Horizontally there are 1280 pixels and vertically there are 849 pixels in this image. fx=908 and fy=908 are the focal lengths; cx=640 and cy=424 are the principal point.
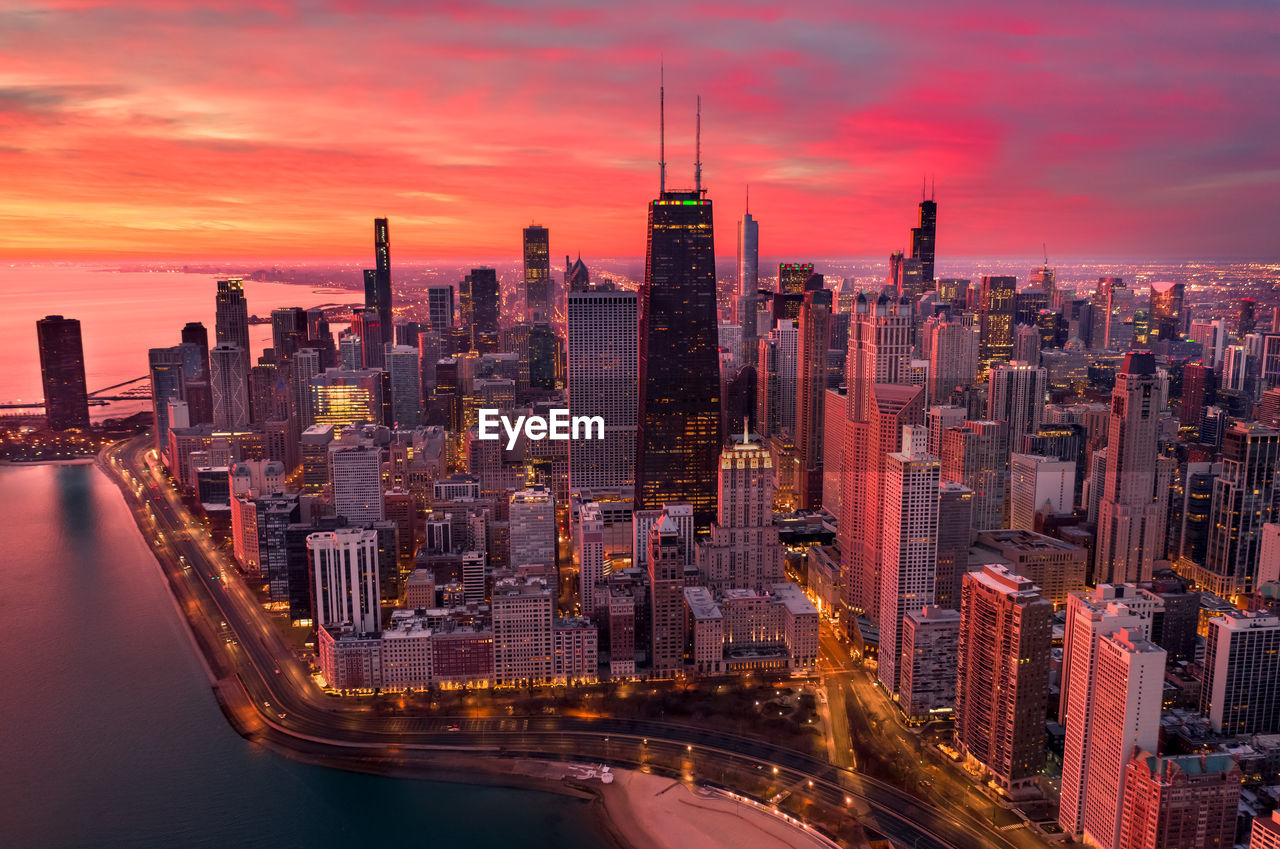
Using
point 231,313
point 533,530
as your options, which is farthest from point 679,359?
point 231,313

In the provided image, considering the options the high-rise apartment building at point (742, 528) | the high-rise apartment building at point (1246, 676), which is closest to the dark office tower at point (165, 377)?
the high-rise apartment building at point (742, 528)

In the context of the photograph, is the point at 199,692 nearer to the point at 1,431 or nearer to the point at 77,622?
the point at 77,622

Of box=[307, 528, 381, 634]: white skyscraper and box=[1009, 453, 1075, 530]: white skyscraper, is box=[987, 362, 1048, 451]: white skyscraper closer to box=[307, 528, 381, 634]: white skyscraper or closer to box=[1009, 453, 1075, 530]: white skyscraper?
box=[1009, 453, 1075, 530]: white skyscraper

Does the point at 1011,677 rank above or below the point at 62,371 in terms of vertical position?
below

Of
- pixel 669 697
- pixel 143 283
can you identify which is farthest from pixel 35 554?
pixel 143 283

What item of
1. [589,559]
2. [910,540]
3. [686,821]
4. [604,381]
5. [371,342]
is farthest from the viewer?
[371,342]

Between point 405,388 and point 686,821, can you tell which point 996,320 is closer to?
point 405,388

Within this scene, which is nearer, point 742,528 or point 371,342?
point 742,528
